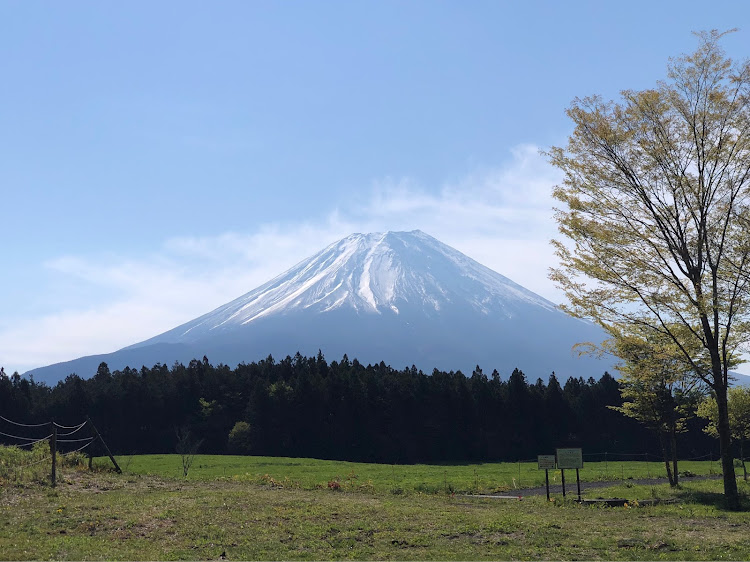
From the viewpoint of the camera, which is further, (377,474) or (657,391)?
(377,474)

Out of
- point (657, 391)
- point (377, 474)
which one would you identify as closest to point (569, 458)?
point (657, 391)

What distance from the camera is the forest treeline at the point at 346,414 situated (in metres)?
78.1

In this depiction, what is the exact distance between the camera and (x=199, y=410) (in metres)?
83.9

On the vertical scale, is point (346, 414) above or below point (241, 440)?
above

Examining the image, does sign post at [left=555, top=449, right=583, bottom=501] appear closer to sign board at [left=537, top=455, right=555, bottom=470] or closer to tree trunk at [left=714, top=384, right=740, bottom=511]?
sign board at [left=537, top=455, right=555, bottom=470]

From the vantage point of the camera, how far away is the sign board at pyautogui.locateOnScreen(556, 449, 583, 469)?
22.8 m

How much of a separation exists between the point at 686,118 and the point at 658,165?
5.56 feet

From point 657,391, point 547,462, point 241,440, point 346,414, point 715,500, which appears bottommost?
point 241,440

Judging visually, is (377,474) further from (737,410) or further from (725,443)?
(725,443)

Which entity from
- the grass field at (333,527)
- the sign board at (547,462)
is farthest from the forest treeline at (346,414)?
the grass field at (333,527)

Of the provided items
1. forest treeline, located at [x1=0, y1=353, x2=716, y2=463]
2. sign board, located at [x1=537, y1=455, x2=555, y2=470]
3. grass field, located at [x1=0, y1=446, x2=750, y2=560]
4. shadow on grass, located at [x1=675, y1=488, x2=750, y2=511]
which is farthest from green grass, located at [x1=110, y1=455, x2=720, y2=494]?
forest treeline, located at [x1=0, y1=353, x2=716, y2=463]

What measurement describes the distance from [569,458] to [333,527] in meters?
11.8

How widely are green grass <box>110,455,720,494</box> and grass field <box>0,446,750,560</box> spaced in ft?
23.9

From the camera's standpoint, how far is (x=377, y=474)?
42.8 metres
